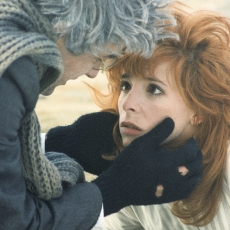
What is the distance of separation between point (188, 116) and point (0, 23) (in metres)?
1.13

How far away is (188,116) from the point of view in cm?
263

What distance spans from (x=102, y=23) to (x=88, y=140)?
1.02 metres

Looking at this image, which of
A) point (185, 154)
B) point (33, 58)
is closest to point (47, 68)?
point (33, 58)

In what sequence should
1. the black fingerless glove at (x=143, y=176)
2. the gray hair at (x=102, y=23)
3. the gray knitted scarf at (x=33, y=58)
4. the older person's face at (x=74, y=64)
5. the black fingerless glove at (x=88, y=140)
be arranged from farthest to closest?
the black fingerless glove at (x=88, y=140), the black fingerless glove at (x=143, y=176), the older person's face at (x=74, y=64), the gray hair at (x=102, y=23), the gray knitted scarf at (x=33, y=58)

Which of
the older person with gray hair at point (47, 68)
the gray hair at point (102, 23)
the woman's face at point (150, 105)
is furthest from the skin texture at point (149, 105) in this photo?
the gray hair at point (102, 23)

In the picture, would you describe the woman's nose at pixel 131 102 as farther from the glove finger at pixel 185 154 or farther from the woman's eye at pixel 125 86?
the glove finger at pixel 185 154

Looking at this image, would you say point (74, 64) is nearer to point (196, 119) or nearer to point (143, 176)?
point (143, 176)

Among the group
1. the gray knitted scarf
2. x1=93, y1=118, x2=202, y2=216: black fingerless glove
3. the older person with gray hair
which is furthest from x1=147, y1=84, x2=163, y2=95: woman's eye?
the gray knitted scarf

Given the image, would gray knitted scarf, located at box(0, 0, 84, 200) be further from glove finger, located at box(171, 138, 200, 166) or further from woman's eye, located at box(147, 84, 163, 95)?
woman's eye, located at box(147, 84, 163, 95)

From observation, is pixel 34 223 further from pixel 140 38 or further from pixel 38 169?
pixel 140 38

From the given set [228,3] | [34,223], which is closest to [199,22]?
[34,223]

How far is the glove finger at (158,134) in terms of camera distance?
7.47 ft

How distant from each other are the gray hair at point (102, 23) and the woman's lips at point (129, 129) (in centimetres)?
63

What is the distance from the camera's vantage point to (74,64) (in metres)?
2.01
